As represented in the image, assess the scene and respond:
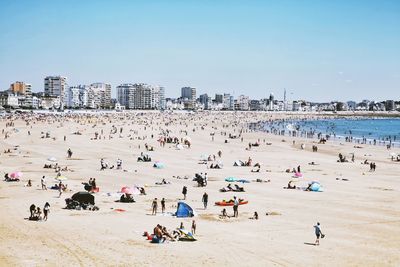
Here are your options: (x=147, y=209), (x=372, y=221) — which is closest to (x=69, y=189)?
(x=147, y=209)

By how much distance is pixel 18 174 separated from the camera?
108ft

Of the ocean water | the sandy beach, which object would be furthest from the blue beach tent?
the ocean water

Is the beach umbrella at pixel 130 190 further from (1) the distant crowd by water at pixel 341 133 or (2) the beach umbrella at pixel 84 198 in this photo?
(1) the distant crowd by water at pixel 341 133

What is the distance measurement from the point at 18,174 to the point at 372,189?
78.6 feet

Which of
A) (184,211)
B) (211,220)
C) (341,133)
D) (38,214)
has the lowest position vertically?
(211,220)

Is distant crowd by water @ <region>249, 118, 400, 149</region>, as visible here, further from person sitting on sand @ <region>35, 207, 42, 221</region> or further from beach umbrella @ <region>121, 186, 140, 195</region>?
person sitting on sand @ <region>35, 207, 42, 221</region>

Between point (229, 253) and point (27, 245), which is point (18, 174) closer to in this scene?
point (27, 245)

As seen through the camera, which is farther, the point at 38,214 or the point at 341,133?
the point at 341,133

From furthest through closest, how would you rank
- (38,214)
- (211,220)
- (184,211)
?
(184,211) < (211,220) < (38,214)

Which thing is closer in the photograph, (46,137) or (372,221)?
A: (372,221)

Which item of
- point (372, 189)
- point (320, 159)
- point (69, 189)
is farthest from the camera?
point (320, 159)

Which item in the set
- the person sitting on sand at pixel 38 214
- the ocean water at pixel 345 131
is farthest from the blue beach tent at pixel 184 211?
the ocean water at pixel 345 131

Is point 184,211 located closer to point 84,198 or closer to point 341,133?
point 84,198

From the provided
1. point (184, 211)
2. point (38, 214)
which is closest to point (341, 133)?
point (184, 211)
